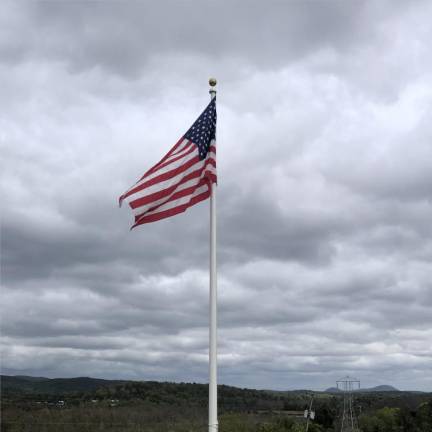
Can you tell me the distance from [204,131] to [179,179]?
1373mm

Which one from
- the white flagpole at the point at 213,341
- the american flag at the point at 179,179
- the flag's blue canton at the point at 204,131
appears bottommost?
the white flagpole at the point at 213,341

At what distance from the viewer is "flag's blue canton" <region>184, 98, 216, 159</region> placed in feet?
42.8

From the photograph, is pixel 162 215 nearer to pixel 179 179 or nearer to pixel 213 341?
pixel 179 179

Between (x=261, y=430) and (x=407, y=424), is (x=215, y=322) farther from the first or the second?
(x=407, y=424)

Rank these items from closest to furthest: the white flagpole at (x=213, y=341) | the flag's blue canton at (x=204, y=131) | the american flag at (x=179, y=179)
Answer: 1. the white flagpole at (x=213, y=341)
2. the american flag at (x=179, y=179)
3. the flag's blue canton at (x=204, y=131)

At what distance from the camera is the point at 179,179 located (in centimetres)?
1254

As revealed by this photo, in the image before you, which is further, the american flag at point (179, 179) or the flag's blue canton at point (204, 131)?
the flag's blue canton at point (204, 131)

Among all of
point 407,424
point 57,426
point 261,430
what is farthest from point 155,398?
point 261,430

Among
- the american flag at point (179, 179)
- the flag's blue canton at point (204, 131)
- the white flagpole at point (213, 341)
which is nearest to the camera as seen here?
the white flagpole at point (213, 341)

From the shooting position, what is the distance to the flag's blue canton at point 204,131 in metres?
13.0

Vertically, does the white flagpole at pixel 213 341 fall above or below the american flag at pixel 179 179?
below

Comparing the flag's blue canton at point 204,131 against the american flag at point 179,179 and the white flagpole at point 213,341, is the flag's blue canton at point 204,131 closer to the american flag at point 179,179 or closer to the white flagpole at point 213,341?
the american flag at point 179,179

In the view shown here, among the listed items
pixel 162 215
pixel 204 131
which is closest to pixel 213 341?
pixel 162 215

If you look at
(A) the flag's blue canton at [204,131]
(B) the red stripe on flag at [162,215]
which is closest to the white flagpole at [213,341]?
(B) the red stripe on flag at [162,215]
